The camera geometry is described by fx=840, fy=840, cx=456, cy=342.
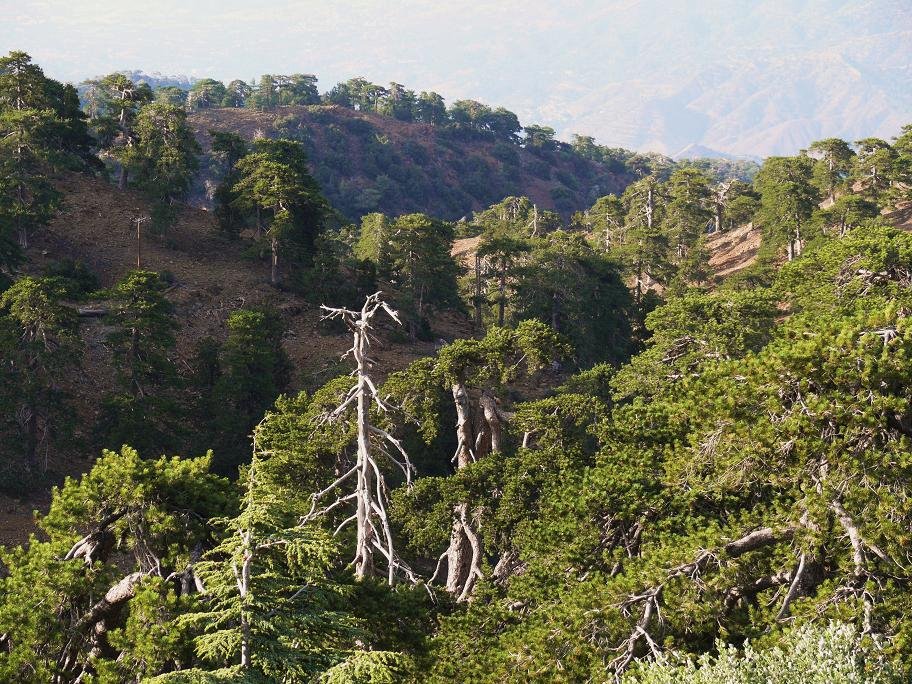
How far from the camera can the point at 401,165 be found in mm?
143875

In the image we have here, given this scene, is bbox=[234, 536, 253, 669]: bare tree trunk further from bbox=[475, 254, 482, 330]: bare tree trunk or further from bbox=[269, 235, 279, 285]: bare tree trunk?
bbox=[475, 254, 482, 330]: bare tree trunk

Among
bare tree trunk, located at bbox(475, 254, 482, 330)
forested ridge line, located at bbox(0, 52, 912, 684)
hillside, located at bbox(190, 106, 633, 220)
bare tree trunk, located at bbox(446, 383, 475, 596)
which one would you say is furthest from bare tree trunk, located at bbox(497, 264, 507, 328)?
hillside, located at bbox(190, 106, 633, 220)

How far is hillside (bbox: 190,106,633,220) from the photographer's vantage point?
13012 cm

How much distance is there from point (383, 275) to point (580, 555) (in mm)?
41250

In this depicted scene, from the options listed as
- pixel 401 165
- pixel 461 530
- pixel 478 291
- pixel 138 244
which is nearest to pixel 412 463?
pixel 461 530

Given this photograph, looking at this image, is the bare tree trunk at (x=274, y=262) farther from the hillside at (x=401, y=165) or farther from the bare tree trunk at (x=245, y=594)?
the hillside at (x=401, y=165)

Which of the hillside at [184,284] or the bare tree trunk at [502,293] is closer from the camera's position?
the hillside at [184,284]

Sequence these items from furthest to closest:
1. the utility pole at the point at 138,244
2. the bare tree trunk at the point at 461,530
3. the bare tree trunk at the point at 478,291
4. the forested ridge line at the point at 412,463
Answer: the bare tree trunk at the point at 478,291 < the utility pole at the point at 138,244 < the bare tree trunk at the point at 461,530 < the forested ridge line at the point at 412,463

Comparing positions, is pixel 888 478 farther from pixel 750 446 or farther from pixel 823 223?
pixel 823 223

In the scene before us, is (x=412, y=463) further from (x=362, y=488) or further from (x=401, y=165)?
(x=401, y=165)

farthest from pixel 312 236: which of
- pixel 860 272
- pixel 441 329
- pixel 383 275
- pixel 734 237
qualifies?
pixel 734 237

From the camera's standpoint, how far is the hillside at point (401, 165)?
13012 cm

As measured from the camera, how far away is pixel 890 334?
479 inches

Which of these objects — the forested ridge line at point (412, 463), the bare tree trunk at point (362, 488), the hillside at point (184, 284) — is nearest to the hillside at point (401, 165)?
the hillside at point (184, 284)
